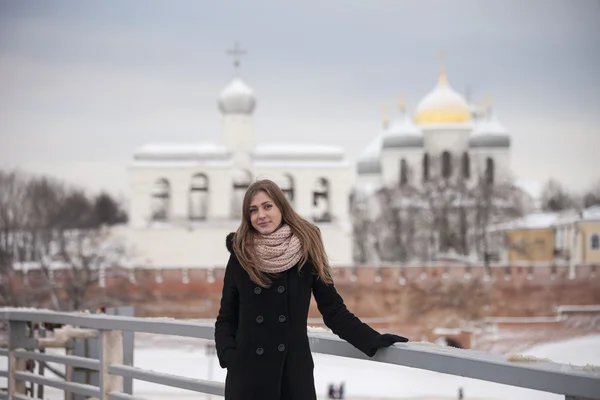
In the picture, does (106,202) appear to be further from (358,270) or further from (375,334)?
(375,334)

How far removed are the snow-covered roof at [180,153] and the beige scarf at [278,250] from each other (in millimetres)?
35059

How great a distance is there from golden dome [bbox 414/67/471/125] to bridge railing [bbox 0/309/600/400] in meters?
39.9

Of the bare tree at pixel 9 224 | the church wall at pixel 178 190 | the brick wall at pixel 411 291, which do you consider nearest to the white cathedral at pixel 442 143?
the church wall at pixel 178 190

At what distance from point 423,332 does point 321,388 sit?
26.7 feet

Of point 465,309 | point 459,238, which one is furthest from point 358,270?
point 459,238

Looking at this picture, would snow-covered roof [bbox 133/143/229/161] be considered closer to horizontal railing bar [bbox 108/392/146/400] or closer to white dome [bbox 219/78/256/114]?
white dome [bbox 219/78/256/114]

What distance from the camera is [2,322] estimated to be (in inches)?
194

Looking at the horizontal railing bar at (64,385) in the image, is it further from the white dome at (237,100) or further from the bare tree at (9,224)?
the white dome at (237,100)

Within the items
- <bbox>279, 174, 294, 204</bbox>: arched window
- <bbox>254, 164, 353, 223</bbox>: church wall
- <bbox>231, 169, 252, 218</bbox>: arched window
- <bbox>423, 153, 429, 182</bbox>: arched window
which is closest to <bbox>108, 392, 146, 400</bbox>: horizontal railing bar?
<bbox>254, 164, 353, 223</bbox>: church wall

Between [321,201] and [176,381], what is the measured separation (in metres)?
35.4

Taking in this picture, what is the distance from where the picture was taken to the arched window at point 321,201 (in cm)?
3731

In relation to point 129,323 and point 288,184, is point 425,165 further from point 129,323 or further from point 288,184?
point 129,323

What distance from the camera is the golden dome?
143ft

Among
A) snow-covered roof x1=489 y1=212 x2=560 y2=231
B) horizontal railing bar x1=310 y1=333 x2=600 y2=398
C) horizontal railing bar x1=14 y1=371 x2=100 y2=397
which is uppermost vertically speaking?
snow-covered roof x1=489 y1=212 x2=560 y2=231
